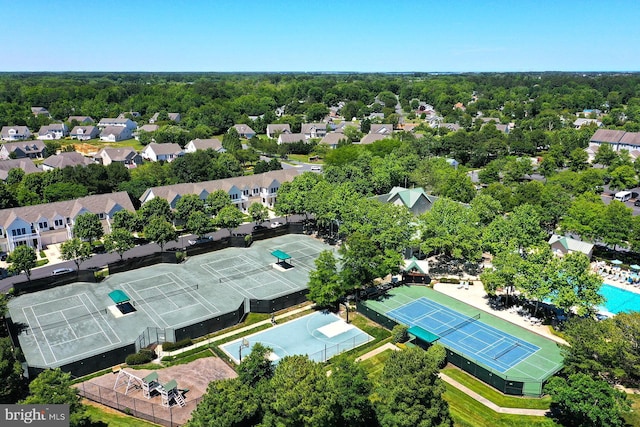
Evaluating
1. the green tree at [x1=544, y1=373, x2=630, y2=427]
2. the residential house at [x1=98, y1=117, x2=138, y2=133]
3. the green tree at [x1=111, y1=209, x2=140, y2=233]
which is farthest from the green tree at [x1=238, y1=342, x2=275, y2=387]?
the residential house at [x1=98, y1=117, x2=138, y2=133]

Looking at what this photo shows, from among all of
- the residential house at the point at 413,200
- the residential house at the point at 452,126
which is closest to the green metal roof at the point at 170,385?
the residential house at the point at 413,200

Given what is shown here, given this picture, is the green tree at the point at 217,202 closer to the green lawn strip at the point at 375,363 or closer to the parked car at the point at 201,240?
the parked car at the point at 201,240

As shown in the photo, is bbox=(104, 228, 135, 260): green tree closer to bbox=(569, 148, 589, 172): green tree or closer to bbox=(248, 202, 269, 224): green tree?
bbox=(248, 202, 269, 224): green tree

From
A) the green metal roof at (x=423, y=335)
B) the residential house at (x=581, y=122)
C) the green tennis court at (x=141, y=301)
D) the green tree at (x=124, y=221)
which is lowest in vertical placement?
the green tennis court at (x=141, y=301)

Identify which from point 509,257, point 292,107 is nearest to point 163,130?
point 292,107

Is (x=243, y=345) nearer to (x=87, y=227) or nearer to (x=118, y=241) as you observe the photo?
(x=118, y=241)

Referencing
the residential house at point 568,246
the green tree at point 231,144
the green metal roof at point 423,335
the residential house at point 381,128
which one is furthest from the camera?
the residential house at point 381,128
